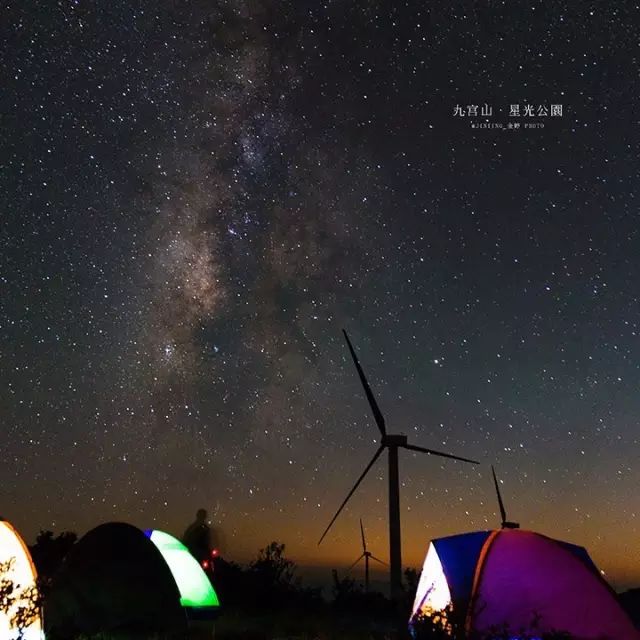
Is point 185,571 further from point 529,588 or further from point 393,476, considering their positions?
point 529,588

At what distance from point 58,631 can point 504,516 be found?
1310cm

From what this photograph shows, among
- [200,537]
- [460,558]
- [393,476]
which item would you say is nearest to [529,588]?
[460,558]

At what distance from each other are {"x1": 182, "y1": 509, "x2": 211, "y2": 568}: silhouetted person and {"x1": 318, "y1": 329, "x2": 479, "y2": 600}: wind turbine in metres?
3.32

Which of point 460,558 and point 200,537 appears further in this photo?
point 200,537

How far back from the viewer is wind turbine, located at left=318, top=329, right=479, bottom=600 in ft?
55.1

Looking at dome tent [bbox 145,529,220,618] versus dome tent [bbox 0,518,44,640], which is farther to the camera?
dome tent [bbox 145,529,220,618]

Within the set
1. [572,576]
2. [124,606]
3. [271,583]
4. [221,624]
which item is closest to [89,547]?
[124,606]

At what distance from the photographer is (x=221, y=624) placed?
62.2ft

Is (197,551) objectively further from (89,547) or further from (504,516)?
(504,516)

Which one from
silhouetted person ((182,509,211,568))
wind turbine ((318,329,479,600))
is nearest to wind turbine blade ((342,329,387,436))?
wind turbine ((318,329,479,600))

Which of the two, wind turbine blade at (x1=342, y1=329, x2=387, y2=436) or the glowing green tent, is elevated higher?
wind turbine blade at (x1=342, y1=329, x2=387, y2=436)

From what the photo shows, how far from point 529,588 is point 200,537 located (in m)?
10.3

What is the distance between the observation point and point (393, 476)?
64.5 ft

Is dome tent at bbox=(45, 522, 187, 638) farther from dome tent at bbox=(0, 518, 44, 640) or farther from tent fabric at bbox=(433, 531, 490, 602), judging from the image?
tent fabric at bbox=(433, 531, 490, 602)
